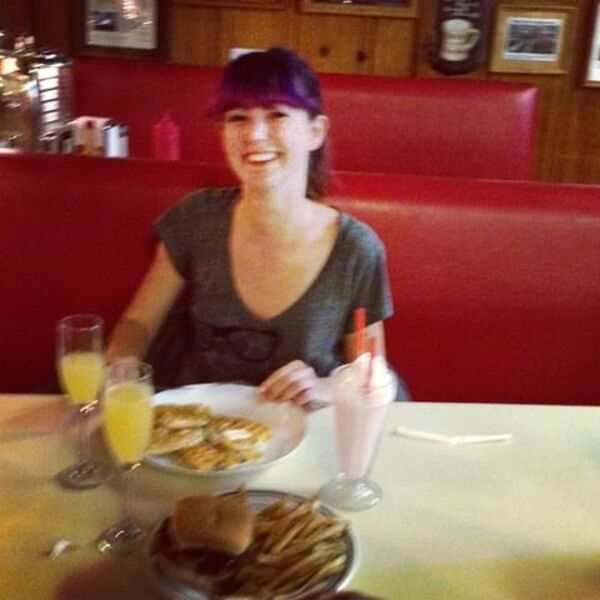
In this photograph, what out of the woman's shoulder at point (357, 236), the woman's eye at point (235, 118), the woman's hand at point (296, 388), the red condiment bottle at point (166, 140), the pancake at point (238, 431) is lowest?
the pancake at point (238, 431)

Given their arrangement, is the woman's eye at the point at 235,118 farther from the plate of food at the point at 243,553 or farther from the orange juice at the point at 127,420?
the plate of food at the point at 243,553

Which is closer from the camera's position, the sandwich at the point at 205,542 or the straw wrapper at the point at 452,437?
the sandwich at the point at 205,542

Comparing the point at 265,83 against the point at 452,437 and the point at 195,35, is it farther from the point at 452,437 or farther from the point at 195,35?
the point at 195,35

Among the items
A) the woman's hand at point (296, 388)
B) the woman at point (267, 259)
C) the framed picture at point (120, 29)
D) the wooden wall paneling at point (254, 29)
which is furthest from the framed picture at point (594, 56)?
the woman's hand at point (296, 388)

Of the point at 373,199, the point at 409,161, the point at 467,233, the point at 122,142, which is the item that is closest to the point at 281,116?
the point at 373,199

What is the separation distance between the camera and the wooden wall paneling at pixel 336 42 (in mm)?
3746

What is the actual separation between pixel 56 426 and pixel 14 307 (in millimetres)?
668

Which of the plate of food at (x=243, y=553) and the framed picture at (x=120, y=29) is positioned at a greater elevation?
the framed picture at (x=120, y=29)

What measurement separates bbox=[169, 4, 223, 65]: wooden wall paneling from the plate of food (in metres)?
3.07

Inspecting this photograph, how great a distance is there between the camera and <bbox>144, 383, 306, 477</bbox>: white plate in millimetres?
1180

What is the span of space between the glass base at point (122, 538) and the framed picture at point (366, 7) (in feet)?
9.86

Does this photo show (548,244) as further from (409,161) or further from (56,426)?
(409,161)

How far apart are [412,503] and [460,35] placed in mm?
2970

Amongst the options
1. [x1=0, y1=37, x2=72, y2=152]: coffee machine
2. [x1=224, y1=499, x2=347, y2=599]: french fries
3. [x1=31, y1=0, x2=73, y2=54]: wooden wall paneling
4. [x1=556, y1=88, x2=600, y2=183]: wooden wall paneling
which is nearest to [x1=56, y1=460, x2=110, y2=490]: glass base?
[x1=224, y1=499, x2=347, y2=599]: french fries
